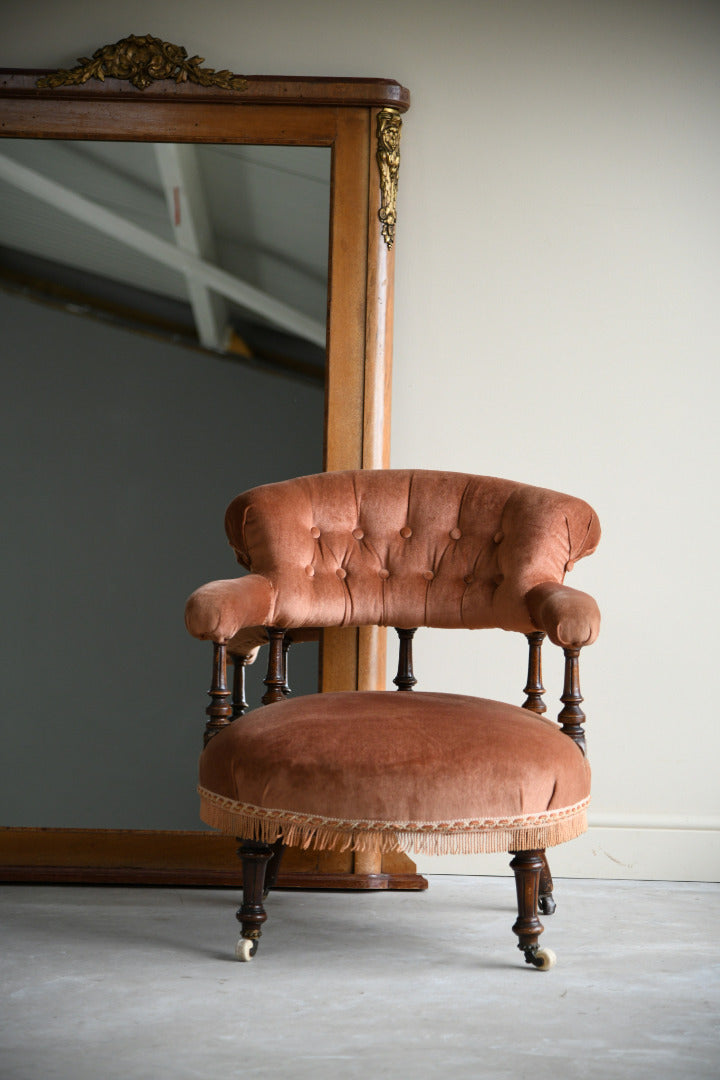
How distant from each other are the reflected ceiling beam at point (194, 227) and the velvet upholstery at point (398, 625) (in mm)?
543

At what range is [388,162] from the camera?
2.67 metres

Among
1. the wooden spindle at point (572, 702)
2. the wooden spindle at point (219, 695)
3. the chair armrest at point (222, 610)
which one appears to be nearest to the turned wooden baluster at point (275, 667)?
the chair armrest at point (222, 610)

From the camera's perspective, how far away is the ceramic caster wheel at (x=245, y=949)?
198 cm

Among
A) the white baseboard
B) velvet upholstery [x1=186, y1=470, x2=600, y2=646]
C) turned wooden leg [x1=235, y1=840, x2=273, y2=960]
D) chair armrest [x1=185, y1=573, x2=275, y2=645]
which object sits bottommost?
the white baseboard

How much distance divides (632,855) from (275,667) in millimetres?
1115

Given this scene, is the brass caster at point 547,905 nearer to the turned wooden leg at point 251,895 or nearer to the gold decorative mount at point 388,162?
the turned wooden leg at point 251,895

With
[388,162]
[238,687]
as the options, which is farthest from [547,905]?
[388,162]

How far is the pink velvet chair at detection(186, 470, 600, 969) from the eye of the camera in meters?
1.79

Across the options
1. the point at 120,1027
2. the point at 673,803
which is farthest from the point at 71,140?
the point at 673,803

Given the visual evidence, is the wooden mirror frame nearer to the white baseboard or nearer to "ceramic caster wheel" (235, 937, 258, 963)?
the white baseboard

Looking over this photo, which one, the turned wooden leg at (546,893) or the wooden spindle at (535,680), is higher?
the wooden spindle at (535,680)

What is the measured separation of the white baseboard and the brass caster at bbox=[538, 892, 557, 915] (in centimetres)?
37

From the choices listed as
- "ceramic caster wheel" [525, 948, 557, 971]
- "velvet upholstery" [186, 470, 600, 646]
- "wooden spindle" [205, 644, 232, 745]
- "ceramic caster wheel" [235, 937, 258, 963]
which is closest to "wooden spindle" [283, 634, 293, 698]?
"velvet upholstery" [186, 470, 600, 646]

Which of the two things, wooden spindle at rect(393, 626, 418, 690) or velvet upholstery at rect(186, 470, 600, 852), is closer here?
velvet upholstery at rect(186, 470, 600, 852)
